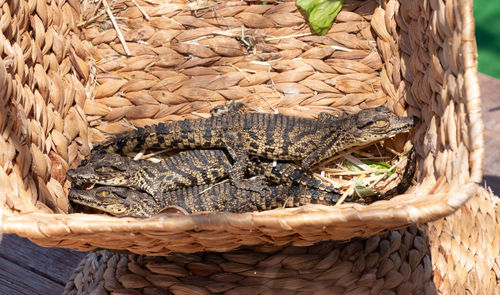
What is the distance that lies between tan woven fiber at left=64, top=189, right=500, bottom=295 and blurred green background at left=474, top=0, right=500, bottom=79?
2432 mm

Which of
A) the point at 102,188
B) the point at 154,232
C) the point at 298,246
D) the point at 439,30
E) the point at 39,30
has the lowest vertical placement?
the point at 102,188

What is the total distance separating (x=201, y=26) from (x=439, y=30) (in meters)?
1.45

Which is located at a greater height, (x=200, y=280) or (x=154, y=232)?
(x=154, y=232)

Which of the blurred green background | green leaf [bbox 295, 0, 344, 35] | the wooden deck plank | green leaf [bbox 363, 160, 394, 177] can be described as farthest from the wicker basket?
the blurred green background

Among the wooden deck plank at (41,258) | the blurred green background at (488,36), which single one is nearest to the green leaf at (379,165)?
the wooden deck plank at (41,258)

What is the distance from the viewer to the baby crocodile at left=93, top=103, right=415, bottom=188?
263cm

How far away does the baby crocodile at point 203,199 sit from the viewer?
2479 millimetres

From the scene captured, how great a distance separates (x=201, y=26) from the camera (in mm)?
2984

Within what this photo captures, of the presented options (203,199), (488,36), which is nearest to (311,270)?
(203,199)

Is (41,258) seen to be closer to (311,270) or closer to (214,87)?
(214,87)

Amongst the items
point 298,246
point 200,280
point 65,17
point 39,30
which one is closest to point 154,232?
point 200,280

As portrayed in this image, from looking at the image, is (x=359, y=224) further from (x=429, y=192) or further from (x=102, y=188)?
(x=102, y=188)

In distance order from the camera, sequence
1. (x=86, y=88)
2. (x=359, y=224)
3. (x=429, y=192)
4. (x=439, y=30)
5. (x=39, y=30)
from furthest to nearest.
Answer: (x=86, y=88) < (x=39, y=30) < (x=439, y=30) < (x=429, y=192) < (x=359, y=224)

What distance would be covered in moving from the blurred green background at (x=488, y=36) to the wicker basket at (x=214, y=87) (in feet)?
6.04
